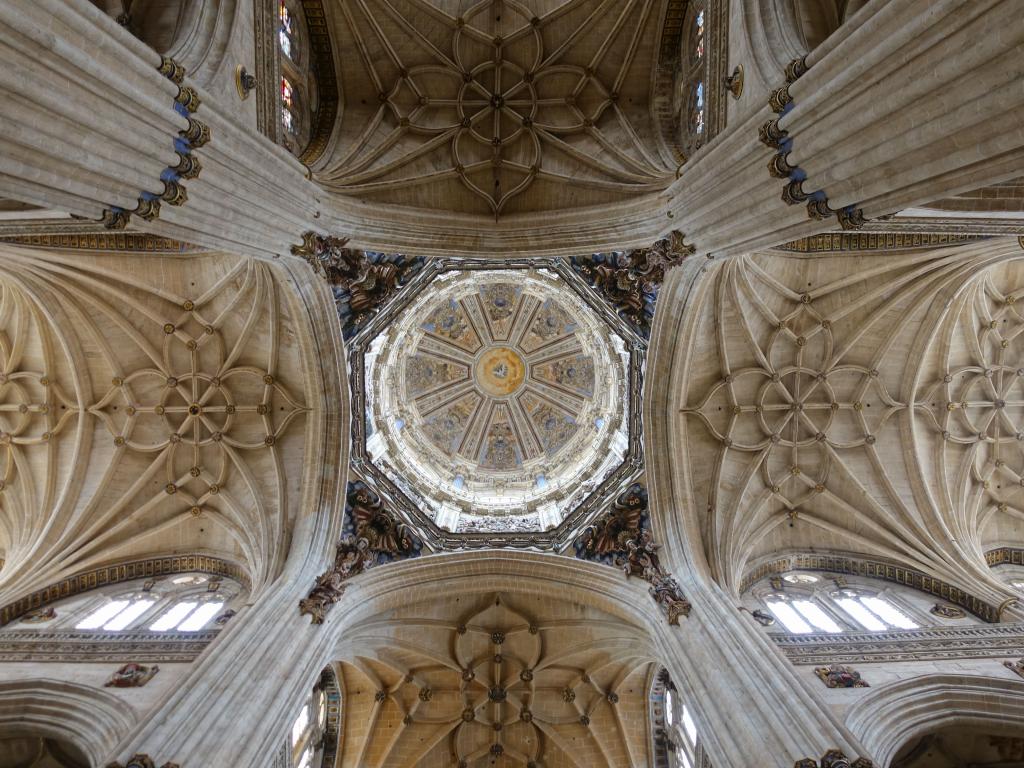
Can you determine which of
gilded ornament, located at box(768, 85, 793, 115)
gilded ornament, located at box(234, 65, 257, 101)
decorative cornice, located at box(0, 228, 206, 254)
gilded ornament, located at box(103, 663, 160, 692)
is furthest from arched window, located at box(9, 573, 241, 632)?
gilded ornament, located at box(768, 85, 793, 115)

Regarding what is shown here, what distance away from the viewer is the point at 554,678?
53.1 feet

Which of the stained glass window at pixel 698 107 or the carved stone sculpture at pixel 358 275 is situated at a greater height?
the stained glass window at pixel 698 107

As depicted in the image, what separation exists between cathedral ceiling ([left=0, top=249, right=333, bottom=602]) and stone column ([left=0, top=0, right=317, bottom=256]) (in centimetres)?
618

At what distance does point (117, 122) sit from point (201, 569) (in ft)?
42.0

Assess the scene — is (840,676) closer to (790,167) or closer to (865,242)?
(790,167)

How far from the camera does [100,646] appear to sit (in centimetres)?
1096

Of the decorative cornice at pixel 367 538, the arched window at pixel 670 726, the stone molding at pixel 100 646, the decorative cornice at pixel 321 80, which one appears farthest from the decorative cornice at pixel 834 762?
the decorative cornice at pixel 321 80

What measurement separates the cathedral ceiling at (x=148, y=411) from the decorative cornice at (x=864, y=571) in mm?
12917

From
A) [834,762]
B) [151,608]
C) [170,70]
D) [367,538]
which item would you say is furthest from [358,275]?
[834,762]

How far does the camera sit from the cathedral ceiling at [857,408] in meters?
14.7

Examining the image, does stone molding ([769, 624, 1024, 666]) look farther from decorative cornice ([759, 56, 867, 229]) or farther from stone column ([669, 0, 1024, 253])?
decorative cornice ([759, 56, 867, 229])

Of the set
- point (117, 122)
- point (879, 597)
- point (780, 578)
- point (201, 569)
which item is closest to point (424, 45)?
point (117, 122)

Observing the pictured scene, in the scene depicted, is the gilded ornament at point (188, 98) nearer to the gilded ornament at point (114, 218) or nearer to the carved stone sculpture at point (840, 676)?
the gilded ornament at point (114, 218)

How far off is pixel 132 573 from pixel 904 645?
18.6 m
